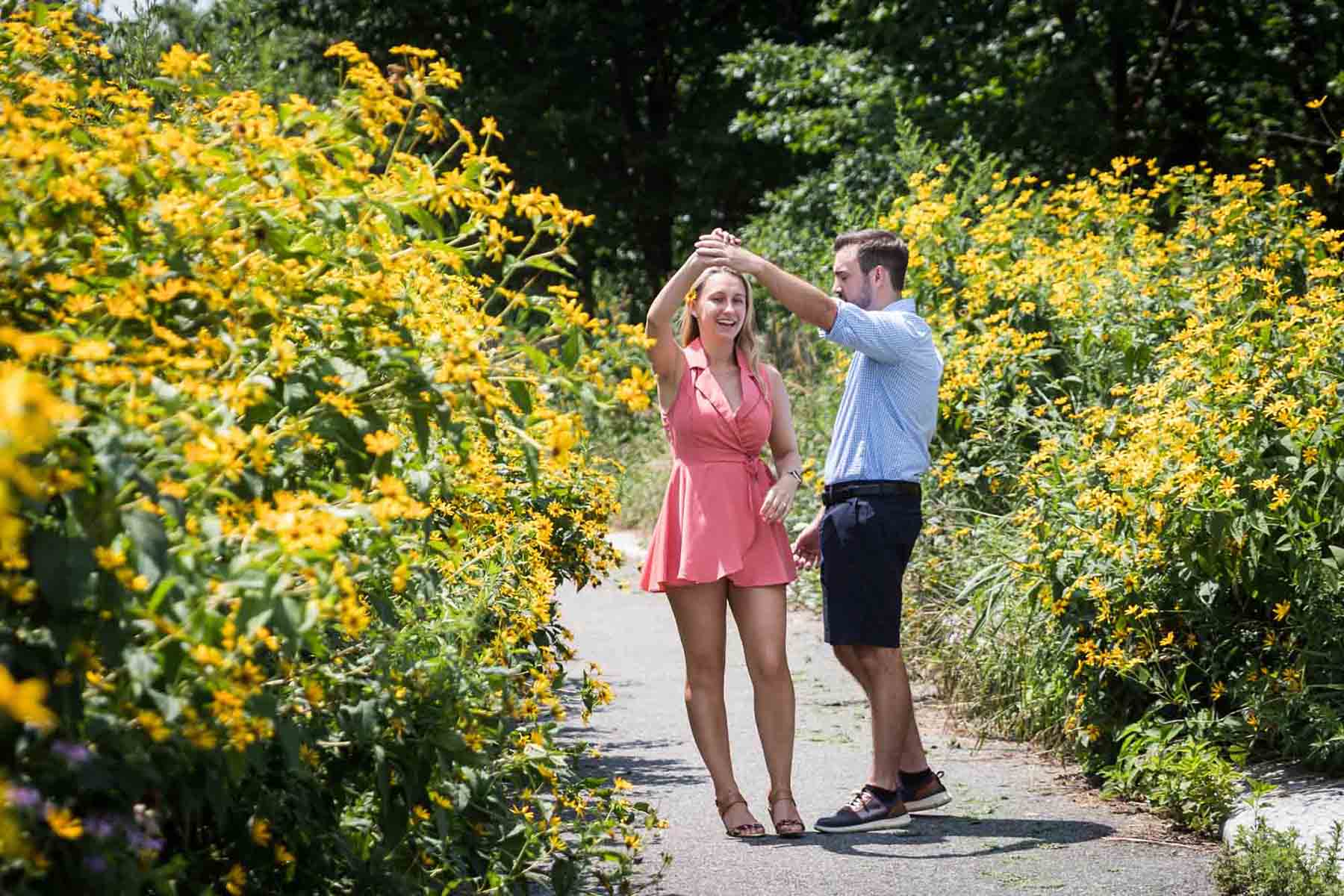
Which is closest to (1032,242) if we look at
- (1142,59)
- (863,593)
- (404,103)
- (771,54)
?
(863,593)

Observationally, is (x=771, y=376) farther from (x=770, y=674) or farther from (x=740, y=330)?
(x=770, y=674)

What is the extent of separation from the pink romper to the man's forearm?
47 cm

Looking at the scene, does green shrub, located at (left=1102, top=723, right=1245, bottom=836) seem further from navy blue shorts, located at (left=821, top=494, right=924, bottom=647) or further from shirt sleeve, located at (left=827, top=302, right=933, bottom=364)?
shirt sleeve, located at (left=827, top=302, right=933, bottom=364)

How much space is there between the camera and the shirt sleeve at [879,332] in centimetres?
504

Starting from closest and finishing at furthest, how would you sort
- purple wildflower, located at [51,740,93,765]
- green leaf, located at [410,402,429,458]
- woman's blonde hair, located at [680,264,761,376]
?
purple wildflower, located at [51,740,93,765]
green leaf, located at [410,402,429,458]
woman's blonde hair, located at [680,264,761,376]

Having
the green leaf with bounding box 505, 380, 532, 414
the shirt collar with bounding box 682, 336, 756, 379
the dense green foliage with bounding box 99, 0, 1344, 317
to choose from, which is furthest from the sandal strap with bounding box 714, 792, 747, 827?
the dense green foliage with bounding box 99, 0, 1344, 317

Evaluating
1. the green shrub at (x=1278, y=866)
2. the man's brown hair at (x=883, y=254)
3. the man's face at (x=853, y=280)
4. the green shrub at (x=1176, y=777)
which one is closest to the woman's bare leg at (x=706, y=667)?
the man's face at (x=853, y=280)

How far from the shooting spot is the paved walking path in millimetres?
4430

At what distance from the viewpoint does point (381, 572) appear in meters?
3.02

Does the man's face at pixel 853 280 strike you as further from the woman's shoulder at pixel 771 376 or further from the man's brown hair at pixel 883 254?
the woman's shoulder at pixel 771 376

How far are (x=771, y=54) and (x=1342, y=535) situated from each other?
1346cm

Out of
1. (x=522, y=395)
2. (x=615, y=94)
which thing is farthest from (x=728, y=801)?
(x=615, y=94)

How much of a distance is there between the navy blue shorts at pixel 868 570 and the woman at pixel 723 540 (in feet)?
0.61

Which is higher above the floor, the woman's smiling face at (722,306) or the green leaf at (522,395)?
the woman's smiling face at (722,306)
